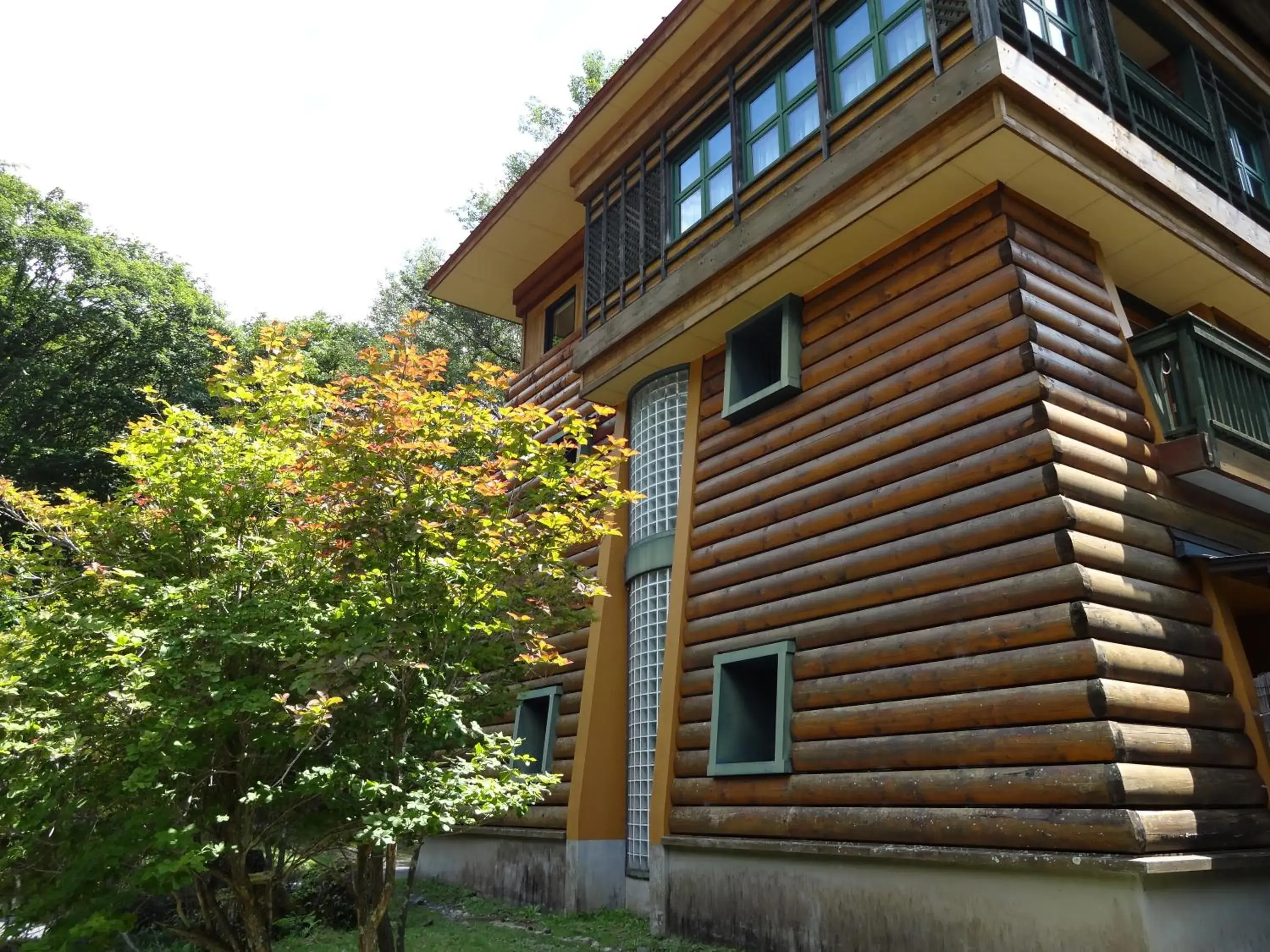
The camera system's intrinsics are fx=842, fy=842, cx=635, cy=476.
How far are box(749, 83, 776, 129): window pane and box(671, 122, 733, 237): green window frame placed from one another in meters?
0.30

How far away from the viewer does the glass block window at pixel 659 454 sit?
11.0m

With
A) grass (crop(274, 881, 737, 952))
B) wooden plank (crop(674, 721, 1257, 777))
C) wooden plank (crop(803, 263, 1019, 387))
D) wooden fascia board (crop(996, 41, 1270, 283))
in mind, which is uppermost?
wooden fascia board (crop(996, 41, 1270, 283))

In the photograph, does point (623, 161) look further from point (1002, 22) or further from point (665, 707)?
point (665, 707)

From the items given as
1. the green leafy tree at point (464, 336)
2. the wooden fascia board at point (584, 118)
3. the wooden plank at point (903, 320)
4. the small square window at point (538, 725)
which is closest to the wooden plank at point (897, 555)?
the wooden plank at point (903, 320)

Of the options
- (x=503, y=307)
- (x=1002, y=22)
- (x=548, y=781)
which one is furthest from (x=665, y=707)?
(x=503, y=307)

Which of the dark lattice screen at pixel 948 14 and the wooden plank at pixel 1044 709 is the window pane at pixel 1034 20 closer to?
the dark lattice screen at pixel 948 14

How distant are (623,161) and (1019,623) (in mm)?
8751

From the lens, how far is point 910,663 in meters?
7.05

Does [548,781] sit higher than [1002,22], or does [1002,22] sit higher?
[1002,22]

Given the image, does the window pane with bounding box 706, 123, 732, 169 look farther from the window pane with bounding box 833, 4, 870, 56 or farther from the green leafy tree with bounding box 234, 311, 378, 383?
the green leafy tree with bounding box 234, 311, 378, 383

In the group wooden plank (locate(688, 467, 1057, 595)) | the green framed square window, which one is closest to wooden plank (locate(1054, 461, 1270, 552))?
wooden plank (locate(688, 467, 1057, 595))

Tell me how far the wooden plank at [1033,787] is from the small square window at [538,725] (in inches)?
170

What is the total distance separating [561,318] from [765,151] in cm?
705

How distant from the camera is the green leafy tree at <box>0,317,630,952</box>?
5641mm
